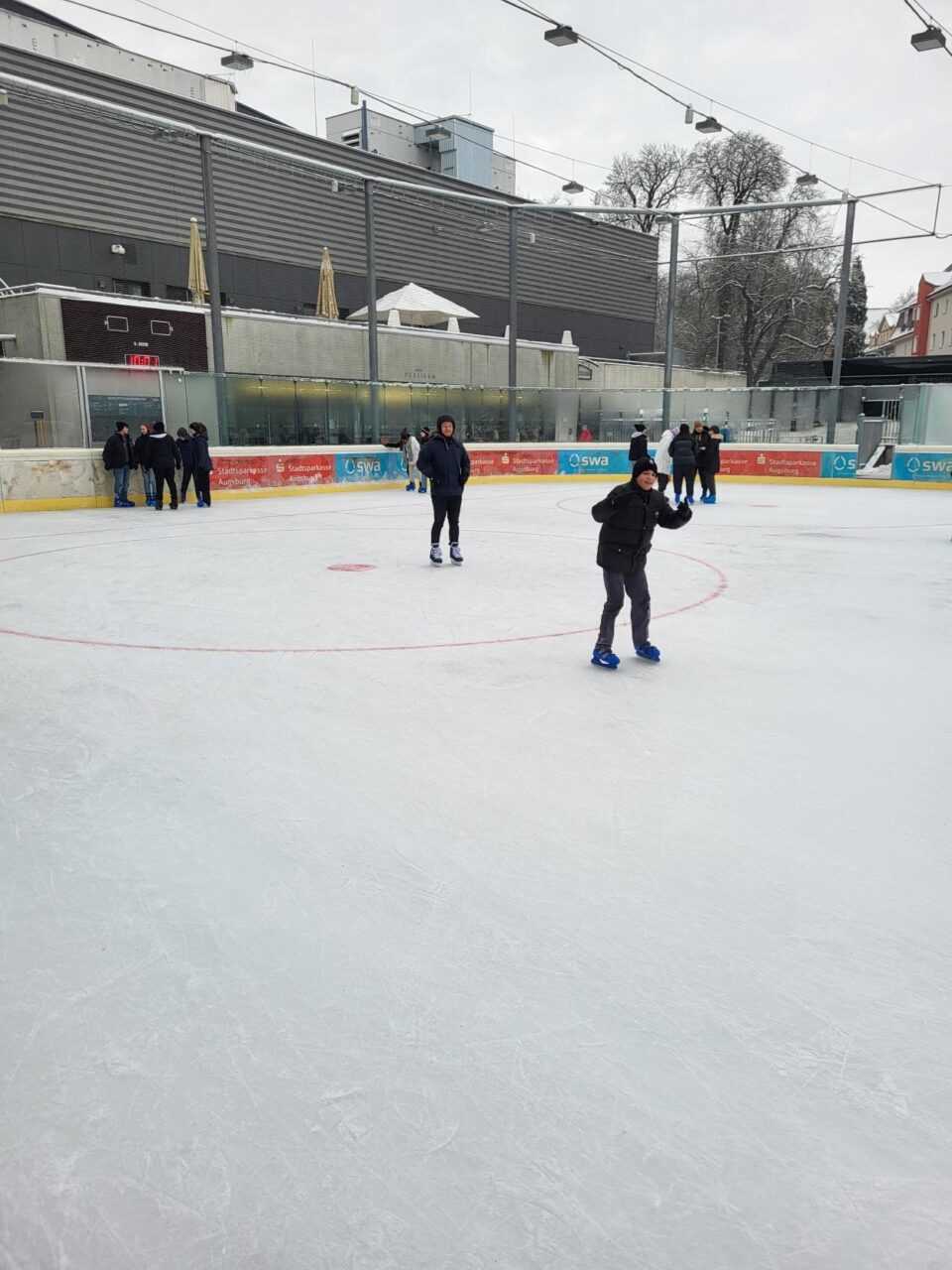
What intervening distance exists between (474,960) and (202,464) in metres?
15.2

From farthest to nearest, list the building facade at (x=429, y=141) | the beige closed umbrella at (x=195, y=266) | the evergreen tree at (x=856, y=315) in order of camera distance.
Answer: the evergreen tree at (x=856, y=315) < the building facade at (x=429, y=141) < the beige closed umbrella at (x=195, y=266)

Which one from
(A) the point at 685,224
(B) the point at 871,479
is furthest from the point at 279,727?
(A) the point at 685,224

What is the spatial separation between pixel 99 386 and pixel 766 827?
1601cm

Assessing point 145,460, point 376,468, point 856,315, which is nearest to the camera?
point 145,460

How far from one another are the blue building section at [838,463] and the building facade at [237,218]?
444 inches

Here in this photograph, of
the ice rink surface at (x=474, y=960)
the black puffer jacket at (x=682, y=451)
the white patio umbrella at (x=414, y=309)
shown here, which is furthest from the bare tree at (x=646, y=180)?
the ice rink surface at (x=474, y=960)

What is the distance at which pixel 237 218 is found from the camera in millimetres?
26906

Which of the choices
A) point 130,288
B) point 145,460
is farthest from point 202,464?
point 130,288

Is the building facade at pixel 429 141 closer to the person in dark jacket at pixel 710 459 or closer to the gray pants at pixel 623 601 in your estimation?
the person in dark jacket at pixel 710 459

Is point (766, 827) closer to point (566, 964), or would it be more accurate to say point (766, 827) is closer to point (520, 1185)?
point (566, 964)

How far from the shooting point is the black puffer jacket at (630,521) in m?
5.56

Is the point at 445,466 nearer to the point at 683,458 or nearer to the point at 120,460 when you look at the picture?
the point at 683,458

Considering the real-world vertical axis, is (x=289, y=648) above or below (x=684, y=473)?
below

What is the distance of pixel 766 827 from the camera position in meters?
3.46
